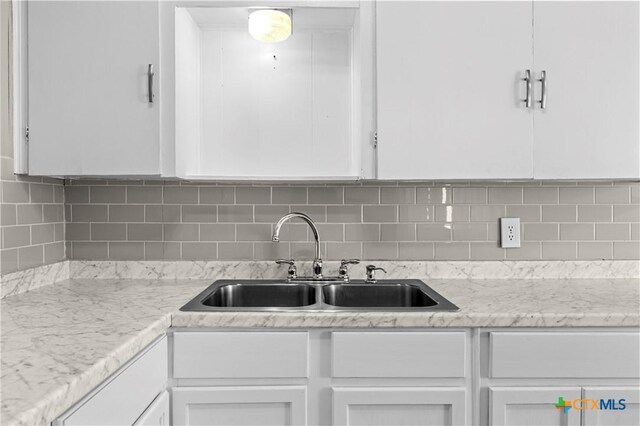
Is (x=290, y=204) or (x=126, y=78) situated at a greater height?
(x=126, y=78)

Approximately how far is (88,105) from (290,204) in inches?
33.3

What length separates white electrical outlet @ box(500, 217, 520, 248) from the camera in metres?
1.99

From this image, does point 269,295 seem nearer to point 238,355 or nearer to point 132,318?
point 238,355

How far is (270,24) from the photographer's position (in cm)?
169

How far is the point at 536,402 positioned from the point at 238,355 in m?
0.89

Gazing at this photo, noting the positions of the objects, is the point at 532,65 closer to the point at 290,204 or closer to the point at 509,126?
the point at 509,126

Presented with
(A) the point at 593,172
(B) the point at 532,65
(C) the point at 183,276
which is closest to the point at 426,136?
(B) the point at 532,65

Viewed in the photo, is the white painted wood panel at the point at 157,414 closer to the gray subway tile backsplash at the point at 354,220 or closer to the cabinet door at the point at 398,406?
the cabinet door at the point at 398,406

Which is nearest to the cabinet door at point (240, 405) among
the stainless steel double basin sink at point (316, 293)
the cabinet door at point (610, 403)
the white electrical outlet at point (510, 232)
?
the stainless steel double basin sink at point (316, 293)

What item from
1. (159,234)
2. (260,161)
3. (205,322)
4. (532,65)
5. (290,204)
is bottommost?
(205,322)

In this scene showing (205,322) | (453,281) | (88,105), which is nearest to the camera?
(205,322)

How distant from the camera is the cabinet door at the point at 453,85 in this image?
1660mm

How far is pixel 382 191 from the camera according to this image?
6.60ft

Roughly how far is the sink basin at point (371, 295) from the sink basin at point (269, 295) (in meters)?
0.08
